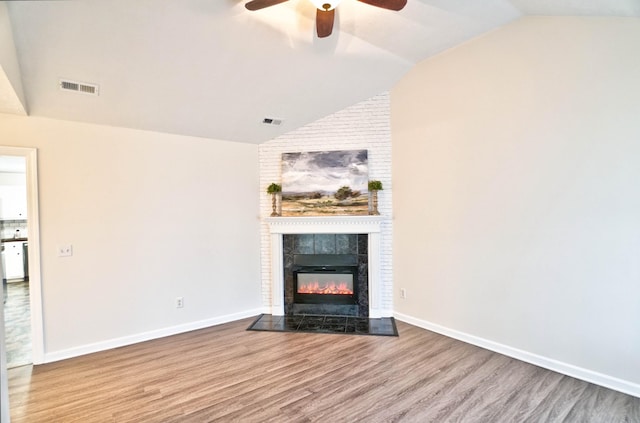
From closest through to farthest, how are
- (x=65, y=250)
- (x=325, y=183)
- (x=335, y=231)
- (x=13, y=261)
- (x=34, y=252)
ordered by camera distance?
(x=34, y=252)
(x=65, y=250)
(x=335, y=231)
(x=325, y=183)
(x=13, y=261)

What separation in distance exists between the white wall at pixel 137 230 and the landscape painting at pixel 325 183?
0.54m

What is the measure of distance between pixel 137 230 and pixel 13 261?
18.1 feet

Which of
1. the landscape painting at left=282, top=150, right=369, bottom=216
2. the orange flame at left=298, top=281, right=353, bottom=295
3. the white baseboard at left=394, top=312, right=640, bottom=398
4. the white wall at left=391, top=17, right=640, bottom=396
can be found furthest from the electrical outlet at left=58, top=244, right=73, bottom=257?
the white baseboard at left=394, top=312, right=640, bottom=398

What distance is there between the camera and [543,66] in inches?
110

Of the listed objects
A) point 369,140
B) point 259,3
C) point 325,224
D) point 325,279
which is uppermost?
point 259,3

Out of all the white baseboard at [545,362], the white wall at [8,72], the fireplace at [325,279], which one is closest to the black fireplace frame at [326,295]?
the fireplace at [325,279]

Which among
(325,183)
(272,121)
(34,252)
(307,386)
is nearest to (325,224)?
(325,183)

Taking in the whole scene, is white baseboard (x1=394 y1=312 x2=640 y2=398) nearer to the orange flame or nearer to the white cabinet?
the orange flame

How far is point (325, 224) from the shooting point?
420cm

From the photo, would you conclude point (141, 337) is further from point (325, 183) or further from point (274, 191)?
point (325, 183)

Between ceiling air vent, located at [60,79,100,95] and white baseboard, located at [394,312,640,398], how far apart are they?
173 inches

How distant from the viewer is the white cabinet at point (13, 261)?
651 centimetres

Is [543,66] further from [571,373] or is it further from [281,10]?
[571,373]

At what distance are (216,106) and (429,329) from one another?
12.2 ft
